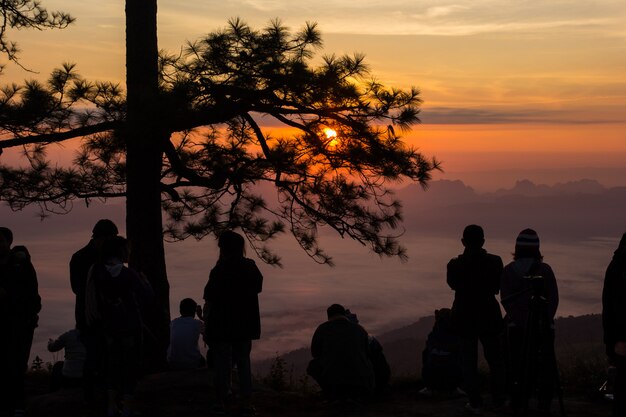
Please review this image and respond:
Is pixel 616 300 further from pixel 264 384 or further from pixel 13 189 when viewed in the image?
pixel 13 189

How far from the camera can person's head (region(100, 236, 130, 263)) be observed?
7098 mm

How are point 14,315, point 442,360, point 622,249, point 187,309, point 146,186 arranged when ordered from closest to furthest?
1. point 622,249
2. point 14,315
3. point 442,360
4. point 187,309
5. point 146,186

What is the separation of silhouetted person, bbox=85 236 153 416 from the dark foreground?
64 cm

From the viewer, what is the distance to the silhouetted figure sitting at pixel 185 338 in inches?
360

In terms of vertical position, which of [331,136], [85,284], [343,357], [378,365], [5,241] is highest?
[331,136]

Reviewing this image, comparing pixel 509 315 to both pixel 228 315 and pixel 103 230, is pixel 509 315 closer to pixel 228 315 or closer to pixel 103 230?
pixel 228 315

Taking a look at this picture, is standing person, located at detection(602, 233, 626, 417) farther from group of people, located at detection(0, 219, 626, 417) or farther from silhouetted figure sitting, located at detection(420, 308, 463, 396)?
silhouetted figure sitting, located at detection(420, 308, 463, 396)

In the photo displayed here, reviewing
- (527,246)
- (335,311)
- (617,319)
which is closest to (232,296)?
(335,311)

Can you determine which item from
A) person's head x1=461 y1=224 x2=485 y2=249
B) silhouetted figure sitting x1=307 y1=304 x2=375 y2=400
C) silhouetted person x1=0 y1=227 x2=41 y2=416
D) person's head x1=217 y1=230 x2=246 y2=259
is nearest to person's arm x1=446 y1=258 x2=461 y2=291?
person's head x1=461 y1=224 x2=485 y2=249

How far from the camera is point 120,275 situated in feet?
23.3

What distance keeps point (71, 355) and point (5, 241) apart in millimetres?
1732

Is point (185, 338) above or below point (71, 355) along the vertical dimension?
above

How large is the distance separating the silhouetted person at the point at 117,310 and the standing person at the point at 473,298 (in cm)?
299

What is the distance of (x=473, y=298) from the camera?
304 inches
